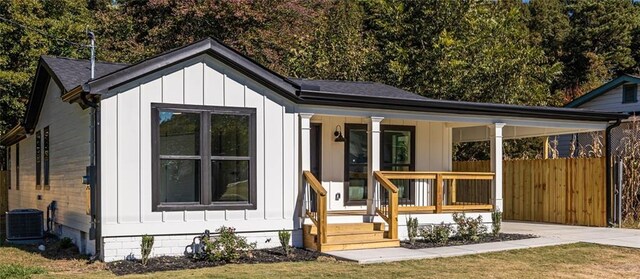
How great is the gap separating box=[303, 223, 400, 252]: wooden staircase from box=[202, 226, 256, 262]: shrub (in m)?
1.26

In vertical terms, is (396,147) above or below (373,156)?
above

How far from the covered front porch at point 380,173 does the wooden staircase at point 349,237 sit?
0.02 meters

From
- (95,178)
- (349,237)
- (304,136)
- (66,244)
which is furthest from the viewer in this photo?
(66,244)

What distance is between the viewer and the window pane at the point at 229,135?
33.9 feet

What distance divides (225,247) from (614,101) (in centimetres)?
1639

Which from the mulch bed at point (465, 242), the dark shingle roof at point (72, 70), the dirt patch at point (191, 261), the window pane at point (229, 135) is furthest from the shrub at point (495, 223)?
the dark shingle roof at point (72, 70)

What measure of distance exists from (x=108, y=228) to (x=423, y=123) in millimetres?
7074

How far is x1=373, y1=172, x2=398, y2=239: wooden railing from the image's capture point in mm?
11211

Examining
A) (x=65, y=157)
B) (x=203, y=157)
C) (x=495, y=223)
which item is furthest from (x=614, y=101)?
(x=65, y=157)

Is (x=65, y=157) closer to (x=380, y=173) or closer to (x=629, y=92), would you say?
(x=380, y=173)

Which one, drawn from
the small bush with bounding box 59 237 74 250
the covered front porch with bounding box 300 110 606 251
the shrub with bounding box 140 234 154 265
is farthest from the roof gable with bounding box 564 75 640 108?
the small bush with bounding box 59 237 74 250

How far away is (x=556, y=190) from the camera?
15500 mm

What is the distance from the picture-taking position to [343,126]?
42.6 ft

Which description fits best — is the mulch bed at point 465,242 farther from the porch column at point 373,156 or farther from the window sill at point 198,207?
the window sill at point 198,207
